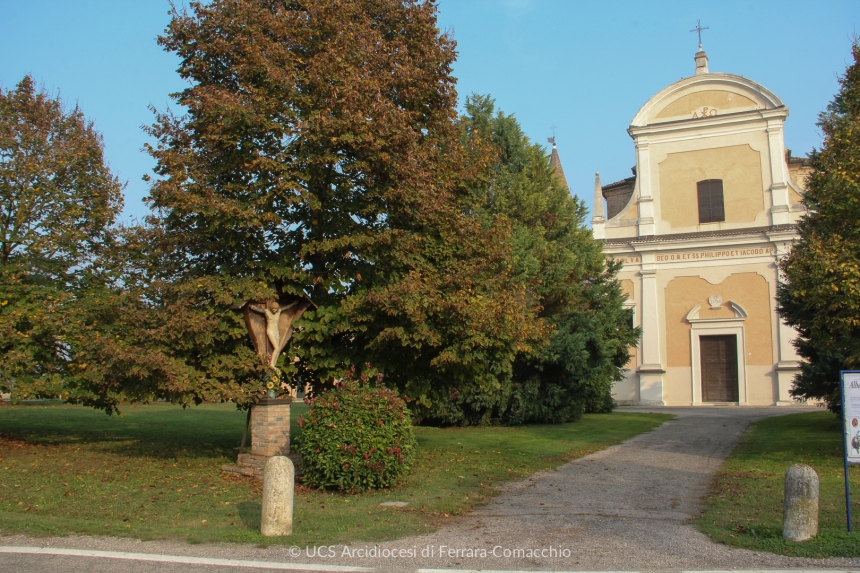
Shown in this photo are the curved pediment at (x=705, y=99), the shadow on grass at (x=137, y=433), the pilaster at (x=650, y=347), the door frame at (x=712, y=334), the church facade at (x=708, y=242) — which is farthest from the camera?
the pilaster at (x=650, y=347)

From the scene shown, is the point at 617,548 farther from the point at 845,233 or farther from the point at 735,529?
the point at 845,233

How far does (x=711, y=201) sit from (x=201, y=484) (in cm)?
2893

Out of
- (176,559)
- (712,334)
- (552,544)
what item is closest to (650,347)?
(712,334)

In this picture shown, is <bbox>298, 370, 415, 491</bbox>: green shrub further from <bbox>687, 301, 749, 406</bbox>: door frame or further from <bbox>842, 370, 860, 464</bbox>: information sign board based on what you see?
<bbox>687, 301, 749, 406</bbox>: door frame

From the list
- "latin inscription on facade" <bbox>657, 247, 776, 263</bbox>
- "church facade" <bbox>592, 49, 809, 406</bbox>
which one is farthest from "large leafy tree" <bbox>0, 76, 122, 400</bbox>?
"latin inscription on facade" <bbox>657, 247, 776, 263</bbox>

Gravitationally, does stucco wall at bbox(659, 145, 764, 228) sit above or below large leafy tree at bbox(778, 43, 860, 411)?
above

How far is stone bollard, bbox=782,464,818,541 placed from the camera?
714 centimetres

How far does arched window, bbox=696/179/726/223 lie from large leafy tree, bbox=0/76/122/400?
2679 cm

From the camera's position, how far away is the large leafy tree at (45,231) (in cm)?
1278

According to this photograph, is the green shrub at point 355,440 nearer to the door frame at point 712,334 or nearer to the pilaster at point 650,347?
the pilaster at point 650,347

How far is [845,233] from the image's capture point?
1245 centimetres

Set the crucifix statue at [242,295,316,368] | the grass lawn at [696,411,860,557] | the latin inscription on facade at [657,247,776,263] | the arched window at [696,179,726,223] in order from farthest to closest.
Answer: the arched window at [696,179,726,223] < the latin inscription on facade at [657,247,776,263] < the crucifix statue at [242,295,316,368] < the grass lawn at [696,411,860,557]

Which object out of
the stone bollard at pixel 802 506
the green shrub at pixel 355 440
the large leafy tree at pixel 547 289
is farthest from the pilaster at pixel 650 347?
the stone bollard at pixel 802 506

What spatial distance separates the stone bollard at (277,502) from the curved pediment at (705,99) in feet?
102
